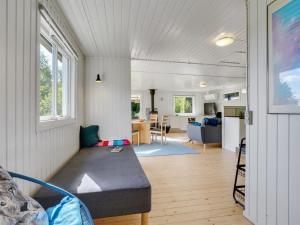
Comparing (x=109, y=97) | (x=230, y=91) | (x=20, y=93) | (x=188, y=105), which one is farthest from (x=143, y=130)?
(x=20, y=93)

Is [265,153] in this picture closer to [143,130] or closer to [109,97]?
[109,97]

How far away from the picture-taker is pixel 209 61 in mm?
4227

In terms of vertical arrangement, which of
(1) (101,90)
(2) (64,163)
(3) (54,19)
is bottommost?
(2) (64,163)

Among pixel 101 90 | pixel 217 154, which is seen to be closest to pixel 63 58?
pixel 101 90

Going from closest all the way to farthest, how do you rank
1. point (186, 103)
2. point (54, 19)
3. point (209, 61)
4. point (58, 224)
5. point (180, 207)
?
point (58, 224) → point (54, 19) → point (180, 207) → point (209, 61) → point (186, 103)

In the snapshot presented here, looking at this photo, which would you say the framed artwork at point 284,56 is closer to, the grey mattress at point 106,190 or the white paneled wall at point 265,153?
the white paneled wall at point 265,153

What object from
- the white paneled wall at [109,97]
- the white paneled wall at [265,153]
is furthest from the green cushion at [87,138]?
the white paneled wall at [265,153]

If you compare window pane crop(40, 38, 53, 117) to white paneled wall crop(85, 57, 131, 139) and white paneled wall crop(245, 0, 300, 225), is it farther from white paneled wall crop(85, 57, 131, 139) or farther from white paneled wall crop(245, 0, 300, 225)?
white paneled wall crop(245, 0, 300, 225)

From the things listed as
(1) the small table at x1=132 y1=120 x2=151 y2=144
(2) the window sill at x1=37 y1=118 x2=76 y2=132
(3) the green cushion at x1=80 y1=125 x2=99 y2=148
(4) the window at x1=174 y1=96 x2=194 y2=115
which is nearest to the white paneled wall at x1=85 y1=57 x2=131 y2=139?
(3) the green cushion at x1=80 y1=125 x2=99 y2=148

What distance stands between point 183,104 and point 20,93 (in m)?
9.20

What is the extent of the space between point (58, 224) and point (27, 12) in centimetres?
149

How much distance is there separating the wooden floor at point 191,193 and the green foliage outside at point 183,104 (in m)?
5.97

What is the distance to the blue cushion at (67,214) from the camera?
0.97 m

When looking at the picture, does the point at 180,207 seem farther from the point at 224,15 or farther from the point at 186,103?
the point at 186,103
